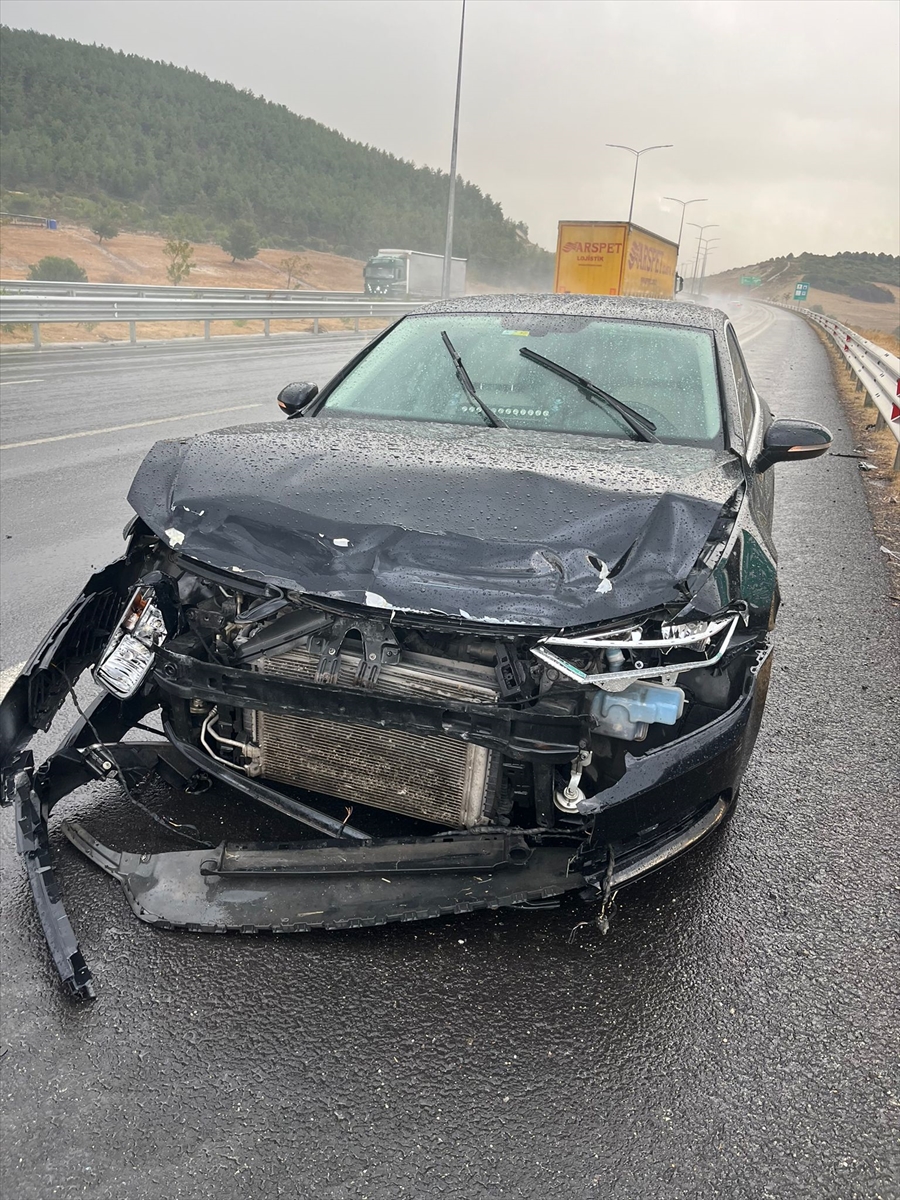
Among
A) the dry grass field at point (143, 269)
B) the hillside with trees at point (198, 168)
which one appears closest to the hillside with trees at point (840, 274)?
the hillside with trees at point (198, 168)

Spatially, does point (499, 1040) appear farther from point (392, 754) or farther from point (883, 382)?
point (883, 382)

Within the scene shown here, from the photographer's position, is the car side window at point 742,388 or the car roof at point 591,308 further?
the car roof at point 591,308

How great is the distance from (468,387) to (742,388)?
1285mm

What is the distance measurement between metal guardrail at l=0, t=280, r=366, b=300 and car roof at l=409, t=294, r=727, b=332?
51.9 ft

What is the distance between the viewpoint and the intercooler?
2512mm

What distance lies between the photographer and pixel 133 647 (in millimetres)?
2711

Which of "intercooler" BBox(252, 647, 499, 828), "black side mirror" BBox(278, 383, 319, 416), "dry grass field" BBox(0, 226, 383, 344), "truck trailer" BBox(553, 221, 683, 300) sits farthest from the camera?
"truck trailer" BBox(553, 221, 683, 300)

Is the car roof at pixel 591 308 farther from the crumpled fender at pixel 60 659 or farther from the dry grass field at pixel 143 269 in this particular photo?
the dry grass field at pixel 143 269

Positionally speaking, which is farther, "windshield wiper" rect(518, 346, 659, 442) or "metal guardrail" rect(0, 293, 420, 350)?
"metal guardrail" rect(0, 293, 420, 350)

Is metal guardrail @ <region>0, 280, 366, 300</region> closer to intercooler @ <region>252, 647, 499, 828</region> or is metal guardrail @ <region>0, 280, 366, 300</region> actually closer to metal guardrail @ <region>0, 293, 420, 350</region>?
metal guardrail @ <region>0, 293, 420, 350</region>

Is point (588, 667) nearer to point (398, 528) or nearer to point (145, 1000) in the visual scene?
point (398, 528)

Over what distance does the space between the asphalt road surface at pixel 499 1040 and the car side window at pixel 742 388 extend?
1457 mm

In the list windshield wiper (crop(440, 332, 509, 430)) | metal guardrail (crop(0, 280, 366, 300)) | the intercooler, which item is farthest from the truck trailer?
the intercooler

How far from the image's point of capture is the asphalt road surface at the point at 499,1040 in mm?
1939
